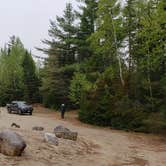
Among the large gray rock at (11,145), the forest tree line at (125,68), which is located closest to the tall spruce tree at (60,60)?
the forest tree line at (125,68)

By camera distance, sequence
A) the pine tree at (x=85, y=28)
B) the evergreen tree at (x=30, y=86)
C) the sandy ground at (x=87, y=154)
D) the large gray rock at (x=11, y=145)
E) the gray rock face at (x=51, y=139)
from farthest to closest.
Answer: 1. the evergreen tree at (x=30, y=86)
2. the pine tree at (x=85, y=28)
3. the gray rock face at (x=51, y=139)
4. the sandy ground at (x=87, y=154)
5. the large gray rock at (x=11, y=145)

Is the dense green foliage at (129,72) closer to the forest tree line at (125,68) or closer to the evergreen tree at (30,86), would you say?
the forest tree line at (125,68)

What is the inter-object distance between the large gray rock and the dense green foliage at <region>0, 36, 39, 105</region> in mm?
45511

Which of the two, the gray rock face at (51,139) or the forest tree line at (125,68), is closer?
the gray rock face at (51,139)

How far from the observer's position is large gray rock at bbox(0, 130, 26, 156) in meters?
15.6

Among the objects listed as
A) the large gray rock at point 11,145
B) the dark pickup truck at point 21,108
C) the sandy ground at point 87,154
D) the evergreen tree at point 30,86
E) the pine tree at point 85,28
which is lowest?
the sandy ground at point 87,154

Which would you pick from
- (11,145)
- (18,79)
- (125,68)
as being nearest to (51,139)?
(11,145)

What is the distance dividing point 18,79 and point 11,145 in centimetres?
5073

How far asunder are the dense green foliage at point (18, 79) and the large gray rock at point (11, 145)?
149ft

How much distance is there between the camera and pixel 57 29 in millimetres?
54688

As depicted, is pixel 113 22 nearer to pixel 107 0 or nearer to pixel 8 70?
pixel 107 0

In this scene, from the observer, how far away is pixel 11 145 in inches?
613

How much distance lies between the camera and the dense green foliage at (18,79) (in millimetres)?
61750

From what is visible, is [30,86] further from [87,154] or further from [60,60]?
[87,154]
